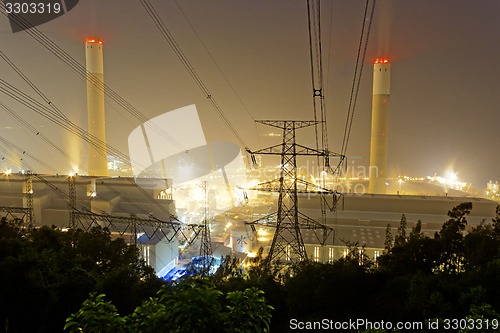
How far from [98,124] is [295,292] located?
16124 millimetres

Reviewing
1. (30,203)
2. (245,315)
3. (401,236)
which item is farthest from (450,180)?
(245,315)

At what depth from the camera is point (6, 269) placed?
9.84 ft

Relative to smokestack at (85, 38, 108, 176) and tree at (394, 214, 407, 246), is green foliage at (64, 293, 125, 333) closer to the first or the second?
tree at (394, 214, 407, 246)

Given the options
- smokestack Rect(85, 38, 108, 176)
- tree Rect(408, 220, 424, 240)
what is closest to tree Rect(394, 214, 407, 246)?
tree Rect(408, 220, 424, 240)

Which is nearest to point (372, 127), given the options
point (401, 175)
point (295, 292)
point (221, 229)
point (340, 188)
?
point (340, 188)

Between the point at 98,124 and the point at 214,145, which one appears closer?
the point at 98,124

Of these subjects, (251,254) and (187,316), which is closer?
(187,316)

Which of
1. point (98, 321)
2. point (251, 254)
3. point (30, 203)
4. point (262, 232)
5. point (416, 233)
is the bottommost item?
point (251, 254)

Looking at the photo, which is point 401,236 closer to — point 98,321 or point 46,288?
point 46,288

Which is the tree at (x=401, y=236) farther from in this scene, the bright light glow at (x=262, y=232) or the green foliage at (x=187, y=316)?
the bright light glow at (x=262, y=232)

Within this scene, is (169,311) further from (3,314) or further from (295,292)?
(295,292)

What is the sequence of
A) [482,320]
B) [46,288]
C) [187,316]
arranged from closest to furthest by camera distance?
[187,316] < [482,320] < [46,288]

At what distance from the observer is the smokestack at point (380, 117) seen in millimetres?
16672

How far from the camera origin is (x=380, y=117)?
54.7 feet
